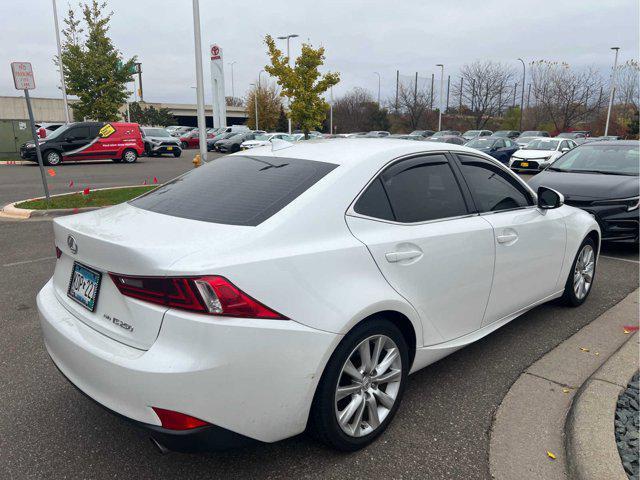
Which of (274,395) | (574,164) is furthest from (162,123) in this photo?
(274,395)

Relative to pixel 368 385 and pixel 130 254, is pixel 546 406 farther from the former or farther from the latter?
pixel 130 254

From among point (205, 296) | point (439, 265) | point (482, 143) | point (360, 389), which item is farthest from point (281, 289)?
point (482, 143)

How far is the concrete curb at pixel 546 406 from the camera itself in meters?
2.57

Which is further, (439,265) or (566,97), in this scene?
(566,97)

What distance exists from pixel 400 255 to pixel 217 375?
1.17 meters

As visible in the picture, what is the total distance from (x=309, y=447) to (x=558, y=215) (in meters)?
2.89

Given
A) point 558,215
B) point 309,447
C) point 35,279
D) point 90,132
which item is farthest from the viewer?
point 90,132

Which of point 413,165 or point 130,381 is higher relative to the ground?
point 413,165

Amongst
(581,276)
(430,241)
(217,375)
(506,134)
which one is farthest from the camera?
(506,134)

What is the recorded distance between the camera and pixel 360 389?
2.60 m

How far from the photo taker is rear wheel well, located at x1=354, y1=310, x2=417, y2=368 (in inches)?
104

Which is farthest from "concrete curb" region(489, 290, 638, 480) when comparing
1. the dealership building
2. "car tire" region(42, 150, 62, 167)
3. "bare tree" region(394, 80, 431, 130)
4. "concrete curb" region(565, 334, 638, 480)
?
"bare tree" region(394, 80, 431, 130)

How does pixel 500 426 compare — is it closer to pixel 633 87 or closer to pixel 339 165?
pixel 339 165

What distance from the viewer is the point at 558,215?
4242mm
